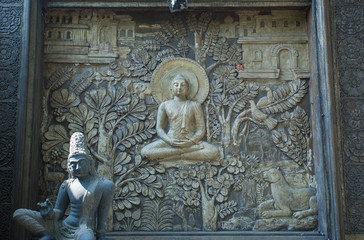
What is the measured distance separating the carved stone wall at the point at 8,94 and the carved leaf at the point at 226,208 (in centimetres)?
234

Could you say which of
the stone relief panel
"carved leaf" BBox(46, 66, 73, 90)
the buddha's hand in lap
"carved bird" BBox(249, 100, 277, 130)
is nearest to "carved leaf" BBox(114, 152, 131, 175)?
the stone relief panel

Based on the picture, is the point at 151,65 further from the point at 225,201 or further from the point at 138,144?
the point at 225,201

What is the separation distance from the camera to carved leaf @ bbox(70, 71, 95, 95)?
6074mm

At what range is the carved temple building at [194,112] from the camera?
5.63 m

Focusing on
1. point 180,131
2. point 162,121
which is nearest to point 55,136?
point 162,121

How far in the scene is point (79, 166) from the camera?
450cm

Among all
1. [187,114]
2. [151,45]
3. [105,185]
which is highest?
[151,45]

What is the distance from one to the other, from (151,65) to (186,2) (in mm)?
876

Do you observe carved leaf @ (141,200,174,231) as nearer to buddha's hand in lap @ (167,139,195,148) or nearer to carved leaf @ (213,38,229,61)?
buddha's hand in lap @ (167,139,195,148)

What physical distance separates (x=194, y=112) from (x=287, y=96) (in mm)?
1173

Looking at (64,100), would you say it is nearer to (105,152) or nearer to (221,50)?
(105,152)

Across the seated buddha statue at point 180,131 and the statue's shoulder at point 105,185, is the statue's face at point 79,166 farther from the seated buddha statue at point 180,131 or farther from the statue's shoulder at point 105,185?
the seated buddha statue at point 180,131

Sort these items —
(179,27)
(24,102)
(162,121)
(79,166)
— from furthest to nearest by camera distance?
1. (179,27)
2. (162,121)
3. (24,102)
4. (79,166)

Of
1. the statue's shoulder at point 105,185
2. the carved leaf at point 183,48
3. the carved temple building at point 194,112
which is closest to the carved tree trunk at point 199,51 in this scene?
the carved temple building at point 194,112
